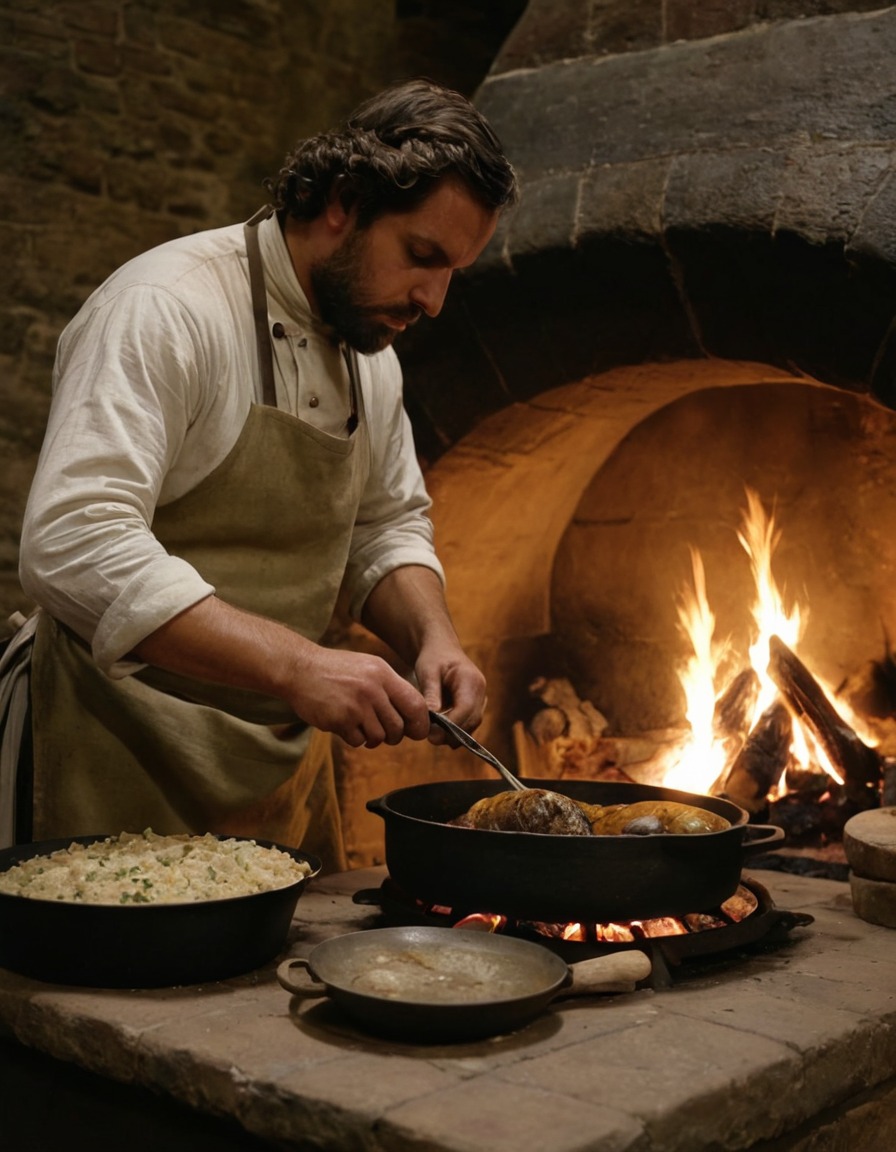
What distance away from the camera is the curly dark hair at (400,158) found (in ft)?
8.37

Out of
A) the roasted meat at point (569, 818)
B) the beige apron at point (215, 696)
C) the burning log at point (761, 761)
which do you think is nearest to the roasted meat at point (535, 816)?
the roasted meat at point (569, 818)

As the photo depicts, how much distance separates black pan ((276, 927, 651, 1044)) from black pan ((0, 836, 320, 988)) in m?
0.10

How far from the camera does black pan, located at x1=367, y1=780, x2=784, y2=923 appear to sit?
215 centimetres

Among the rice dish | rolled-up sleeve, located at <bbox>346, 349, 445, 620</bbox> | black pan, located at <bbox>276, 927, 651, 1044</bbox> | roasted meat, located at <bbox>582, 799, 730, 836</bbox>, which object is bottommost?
black pan, located at <bbox>276, 927, 651, 1044</bbox>

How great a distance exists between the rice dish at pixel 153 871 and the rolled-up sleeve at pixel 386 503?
0.89 meters

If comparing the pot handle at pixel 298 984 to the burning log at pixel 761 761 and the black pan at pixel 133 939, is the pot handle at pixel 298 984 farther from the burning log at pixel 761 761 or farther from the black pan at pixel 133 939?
the burning log at pixel 761 761

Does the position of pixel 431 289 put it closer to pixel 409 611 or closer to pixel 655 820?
pixel 409 611

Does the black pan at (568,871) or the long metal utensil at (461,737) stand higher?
the long metal utensil at (461,737)

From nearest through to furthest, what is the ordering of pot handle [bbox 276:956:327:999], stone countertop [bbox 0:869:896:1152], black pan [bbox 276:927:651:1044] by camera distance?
stone countertop [bbox 0:869:896:1152], black pan [bbox 276:927:651:1044], pot handle [bbox 276:956:327:999]

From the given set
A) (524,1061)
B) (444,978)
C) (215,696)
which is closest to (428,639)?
(215,696)

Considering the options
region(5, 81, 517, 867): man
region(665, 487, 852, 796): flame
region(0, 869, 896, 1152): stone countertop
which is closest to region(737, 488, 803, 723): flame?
region(665, 487, 852, 796): flame

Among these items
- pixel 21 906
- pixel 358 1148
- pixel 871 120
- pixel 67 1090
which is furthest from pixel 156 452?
pixel 871 120

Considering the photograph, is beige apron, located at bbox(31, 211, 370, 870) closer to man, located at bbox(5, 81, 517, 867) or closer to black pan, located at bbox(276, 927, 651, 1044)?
man, located at bbox(5, 81, 517, 867)

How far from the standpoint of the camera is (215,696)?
105 inches
